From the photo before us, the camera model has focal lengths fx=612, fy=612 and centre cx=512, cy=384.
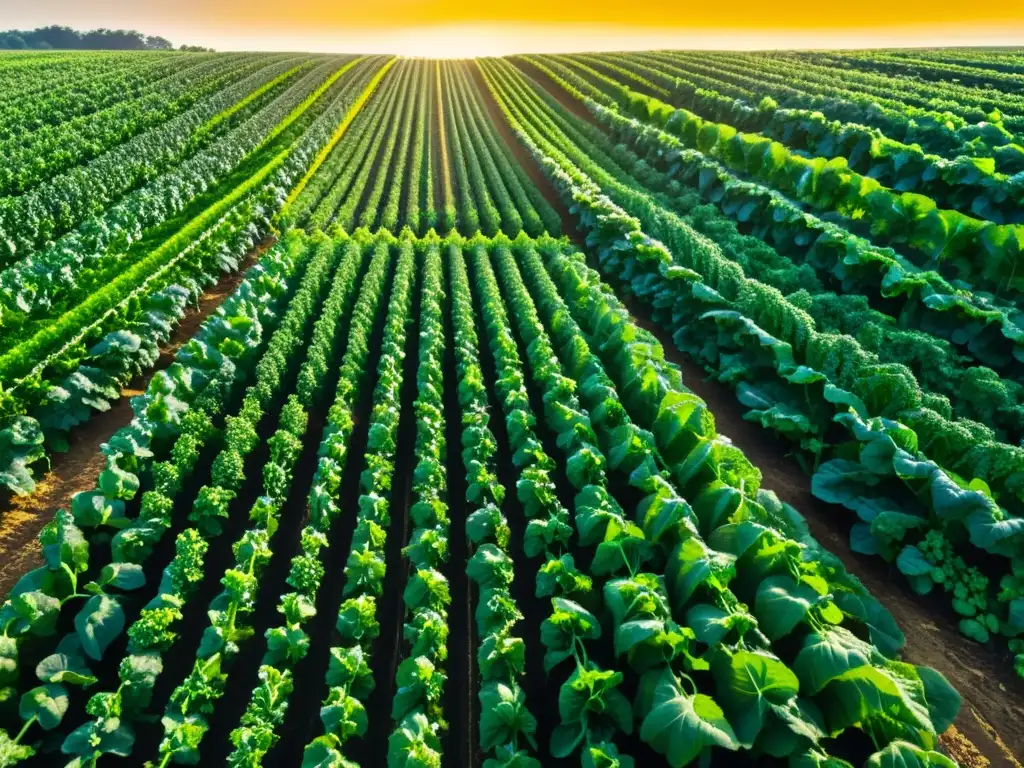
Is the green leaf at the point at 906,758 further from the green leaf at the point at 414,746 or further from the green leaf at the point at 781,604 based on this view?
the green leaf at the point at 414,746

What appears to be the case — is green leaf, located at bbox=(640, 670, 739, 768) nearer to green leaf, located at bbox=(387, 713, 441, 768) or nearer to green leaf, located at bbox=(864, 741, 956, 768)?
green leaf, located at bbox=(864, 741, 956, 768)

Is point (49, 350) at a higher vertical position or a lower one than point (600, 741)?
higher

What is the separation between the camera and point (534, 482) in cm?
782

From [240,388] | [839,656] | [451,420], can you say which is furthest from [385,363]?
[839,656]

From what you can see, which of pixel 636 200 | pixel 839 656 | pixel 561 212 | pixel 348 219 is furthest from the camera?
pixel 561 212

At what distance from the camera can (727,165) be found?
22656 millimetres

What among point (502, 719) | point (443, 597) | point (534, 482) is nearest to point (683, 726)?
point (502, 719)

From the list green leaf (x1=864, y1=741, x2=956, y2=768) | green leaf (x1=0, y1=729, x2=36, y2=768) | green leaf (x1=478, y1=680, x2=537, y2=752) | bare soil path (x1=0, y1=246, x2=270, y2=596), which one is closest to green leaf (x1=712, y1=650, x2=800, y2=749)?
green leaf (x1=864, y1=741, x2=956, y2=768)

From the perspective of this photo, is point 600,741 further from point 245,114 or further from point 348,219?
point 245,114

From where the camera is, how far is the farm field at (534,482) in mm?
5660


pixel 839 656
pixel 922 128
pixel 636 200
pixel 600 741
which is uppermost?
pixel 922 128

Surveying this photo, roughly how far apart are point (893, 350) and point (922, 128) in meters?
14.3

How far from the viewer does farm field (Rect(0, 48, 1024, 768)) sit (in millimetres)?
5660

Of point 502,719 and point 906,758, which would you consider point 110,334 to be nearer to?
point 502,719
